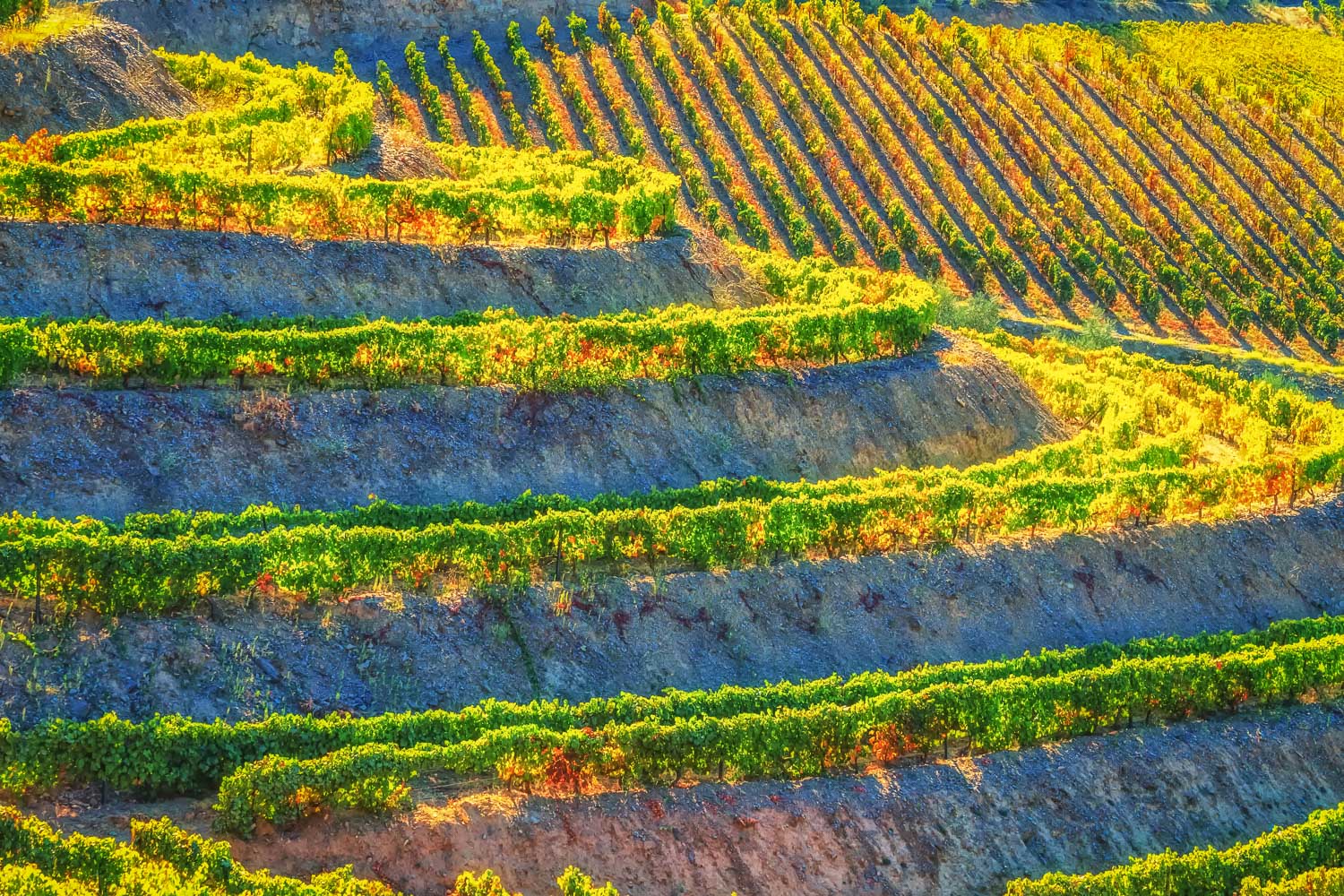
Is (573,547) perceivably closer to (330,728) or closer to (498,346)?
(498,346)

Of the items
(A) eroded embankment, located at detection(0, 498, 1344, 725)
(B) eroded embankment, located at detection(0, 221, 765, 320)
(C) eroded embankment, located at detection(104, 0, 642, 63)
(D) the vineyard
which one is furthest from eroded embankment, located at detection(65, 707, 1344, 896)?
(C) eroded embankment, located at detection(104, 0, 642, 63)

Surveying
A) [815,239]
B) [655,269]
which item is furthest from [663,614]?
[815,239]

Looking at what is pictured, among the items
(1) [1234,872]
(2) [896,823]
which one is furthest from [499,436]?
(1) [1234,872]

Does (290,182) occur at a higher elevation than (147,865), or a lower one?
higher

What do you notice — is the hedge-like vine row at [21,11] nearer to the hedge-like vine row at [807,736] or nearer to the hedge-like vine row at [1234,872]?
the hedge-like vine row at [807,736]

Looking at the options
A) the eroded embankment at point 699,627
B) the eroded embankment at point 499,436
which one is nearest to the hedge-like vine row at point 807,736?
the eroded embankment at point 699,627

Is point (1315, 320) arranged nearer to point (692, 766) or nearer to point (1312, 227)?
point (1312, 227)
